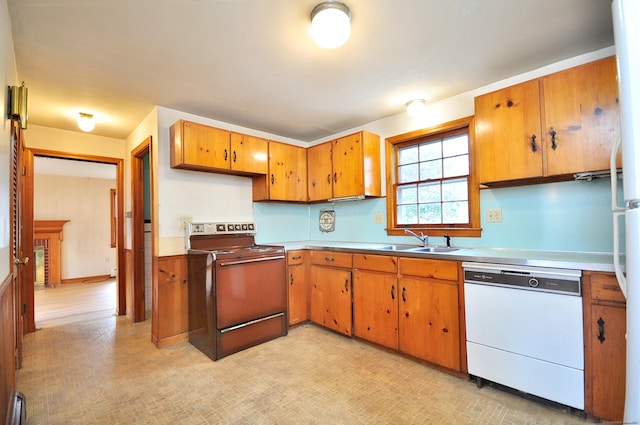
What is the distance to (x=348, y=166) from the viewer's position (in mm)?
3242

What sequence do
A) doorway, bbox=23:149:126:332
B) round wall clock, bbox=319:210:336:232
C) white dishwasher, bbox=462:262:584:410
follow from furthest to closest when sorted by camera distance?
round wall clock, bbox=319:210:336:232 < doorway, bbox=23:149:126:332 < white dishwasher, bbox=462:262:584:410

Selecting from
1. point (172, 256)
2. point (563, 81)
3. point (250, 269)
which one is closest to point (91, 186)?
point (172, 256)

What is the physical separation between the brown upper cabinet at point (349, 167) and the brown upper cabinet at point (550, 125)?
1126 mm

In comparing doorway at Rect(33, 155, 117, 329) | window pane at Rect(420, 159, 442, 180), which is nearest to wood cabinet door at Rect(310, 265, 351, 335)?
window pane at Rect(420, 159, 442, 180)

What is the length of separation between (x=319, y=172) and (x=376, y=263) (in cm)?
147

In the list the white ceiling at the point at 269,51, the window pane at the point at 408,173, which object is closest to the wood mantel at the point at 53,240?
the white ceiling at the point at 269,51

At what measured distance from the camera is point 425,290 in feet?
7.36

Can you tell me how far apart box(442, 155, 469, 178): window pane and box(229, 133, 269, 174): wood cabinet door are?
1.88 metres

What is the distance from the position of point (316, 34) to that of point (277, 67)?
2.10ft

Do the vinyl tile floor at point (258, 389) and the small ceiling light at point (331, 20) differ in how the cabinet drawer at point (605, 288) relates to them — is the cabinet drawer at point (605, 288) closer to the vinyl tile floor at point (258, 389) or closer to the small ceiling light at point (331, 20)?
the vinyl tile floor at point (258, 389)

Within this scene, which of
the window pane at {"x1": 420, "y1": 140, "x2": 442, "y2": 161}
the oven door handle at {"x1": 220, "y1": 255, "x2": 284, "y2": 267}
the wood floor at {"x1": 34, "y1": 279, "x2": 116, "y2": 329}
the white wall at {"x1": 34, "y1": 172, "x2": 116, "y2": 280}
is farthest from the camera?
the white wall at {"x1": 34, "y1": 172, "x2": 116, "y2": 280}

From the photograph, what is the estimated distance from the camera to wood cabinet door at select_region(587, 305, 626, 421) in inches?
60.1

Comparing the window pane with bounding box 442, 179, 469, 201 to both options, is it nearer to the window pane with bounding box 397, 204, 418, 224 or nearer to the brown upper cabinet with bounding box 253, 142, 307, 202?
the window pane with bounding box 397, 204, 418, 224

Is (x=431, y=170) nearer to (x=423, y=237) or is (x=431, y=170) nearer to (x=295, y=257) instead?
(x=423, y=237)
